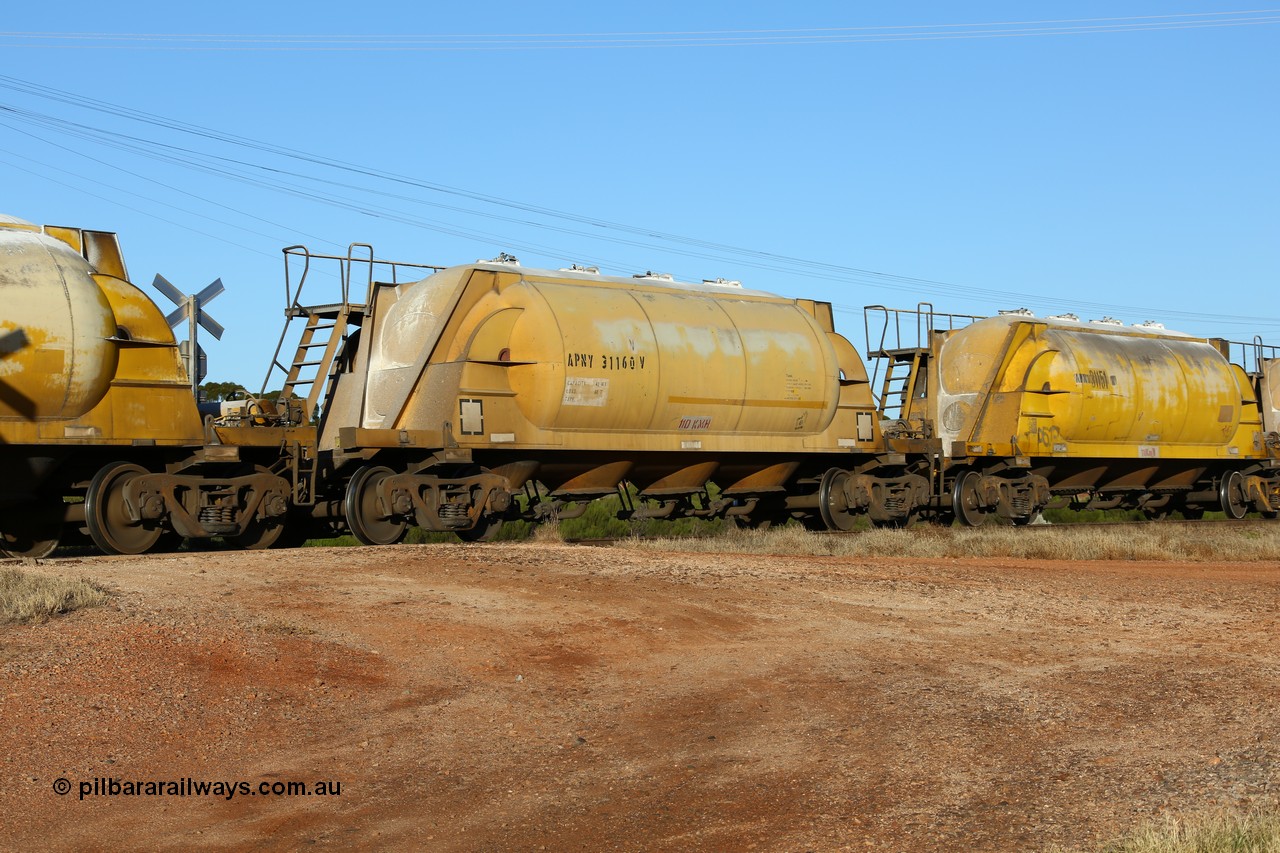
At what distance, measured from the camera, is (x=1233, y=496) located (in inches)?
1141

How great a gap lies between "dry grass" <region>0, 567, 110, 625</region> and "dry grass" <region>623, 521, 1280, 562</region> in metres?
8.60

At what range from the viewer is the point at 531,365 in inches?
676

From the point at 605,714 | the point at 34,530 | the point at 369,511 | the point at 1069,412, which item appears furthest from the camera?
the point at 1069,412

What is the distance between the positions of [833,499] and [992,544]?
319 centimetres

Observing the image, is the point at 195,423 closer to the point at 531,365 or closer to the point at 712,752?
the point at 531,365

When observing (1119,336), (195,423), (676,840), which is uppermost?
(1119,336)

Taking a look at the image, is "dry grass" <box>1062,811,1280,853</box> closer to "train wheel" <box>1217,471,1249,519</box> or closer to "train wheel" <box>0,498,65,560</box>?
"train wheel" <box>0,498,65,560</box>

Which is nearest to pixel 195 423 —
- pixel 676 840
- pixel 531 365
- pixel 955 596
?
pixel 531 365

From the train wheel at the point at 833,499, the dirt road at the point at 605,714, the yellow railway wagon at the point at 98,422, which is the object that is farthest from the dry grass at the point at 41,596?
the train wheel at the point at 833,499

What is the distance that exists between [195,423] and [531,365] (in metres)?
4.26

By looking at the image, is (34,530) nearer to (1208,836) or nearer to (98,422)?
(98,422)

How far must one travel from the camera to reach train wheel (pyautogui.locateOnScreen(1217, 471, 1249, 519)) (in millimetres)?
28844

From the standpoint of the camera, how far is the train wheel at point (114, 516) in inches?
573

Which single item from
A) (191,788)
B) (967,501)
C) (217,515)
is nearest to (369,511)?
(217,515)
